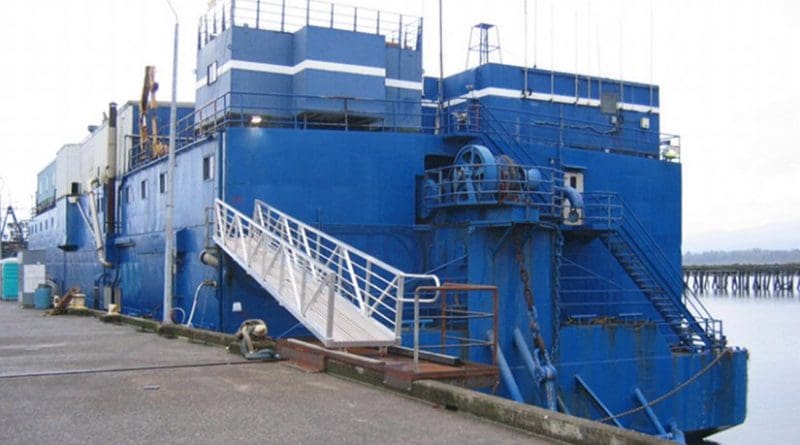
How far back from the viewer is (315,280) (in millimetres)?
14969

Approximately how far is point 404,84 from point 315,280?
10.3 metres

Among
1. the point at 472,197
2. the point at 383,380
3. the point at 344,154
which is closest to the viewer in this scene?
the point at 383,380

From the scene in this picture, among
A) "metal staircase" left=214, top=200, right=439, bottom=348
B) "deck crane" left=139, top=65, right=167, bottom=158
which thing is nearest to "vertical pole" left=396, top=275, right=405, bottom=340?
"metal staircase" left=214, top=200, right=439, bottom=348

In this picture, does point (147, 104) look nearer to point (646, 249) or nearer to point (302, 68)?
point (302, 68)

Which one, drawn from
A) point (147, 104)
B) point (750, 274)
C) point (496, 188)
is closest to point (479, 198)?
point (496, 188)

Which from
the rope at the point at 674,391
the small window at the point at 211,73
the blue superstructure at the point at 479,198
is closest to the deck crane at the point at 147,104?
the blue superstructure at the point at 479,198

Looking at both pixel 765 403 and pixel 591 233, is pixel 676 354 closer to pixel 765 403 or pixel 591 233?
pixel 591 233

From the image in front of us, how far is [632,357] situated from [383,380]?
11.4m

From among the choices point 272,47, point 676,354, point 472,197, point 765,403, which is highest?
point 272,47

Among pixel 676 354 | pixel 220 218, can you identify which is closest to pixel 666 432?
pixel 676 354

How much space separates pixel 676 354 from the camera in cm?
2081

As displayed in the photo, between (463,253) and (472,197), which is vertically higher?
(472,197)

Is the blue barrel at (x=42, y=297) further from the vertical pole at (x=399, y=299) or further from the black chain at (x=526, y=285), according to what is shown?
the vertical pole at (x=399, y=299)

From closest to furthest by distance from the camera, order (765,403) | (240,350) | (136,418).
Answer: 1. (136,418)
2. (240,350)
3. (765,403)
